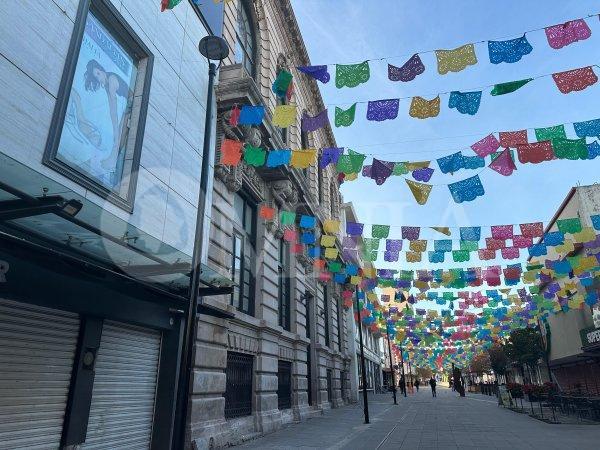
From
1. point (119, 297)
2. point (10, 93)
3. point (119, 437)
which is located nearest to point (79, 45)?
point (10, 93)

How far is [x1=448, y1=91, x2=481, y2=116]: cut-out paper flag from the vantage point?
9007 millimetres

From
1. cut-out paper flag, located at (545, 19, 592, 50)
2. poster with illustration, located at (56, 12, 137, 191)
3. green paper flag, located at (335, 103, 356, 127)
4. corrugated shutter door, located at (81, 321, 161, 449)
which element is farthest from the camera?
green paper flag, located at (335, 103, 356, 127)

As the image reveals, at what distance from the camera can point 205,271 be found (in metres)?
8.11

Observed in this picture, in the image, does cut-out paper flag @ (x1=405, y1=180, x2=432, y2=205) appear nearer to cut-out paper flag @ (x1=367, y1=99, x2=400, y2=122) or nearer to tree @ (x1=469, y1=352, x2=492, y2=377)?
cut-out paper flag @ (x1=367, y1=99, x2=400, y2=122)

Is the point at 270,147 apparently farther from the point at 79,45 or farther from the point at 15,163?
the point at 15,163

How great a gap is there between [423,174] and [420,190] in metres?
0.44

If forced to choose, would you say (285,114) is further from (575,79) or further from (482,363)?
(482,363)

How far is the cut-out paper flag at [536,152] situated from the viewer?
9.98m

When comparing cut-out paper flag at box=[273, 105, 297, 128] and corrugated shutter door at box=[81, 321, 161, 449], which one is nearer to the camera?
corrugated shutter door at box=[81, 321, 161, 449]

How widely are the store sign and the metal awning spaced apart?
2571 centimetres

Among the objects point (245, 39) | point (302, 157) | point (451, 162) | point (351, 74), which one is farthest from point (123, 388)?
point (245, 39)

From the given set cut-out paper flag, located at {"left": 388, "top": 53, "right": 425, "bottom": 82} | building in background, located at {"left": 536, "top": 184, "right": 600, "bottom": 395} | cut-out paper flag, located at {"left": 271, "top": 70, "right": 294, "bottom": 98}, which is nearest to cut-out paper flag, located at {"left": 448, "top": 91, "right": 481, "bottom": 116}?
cut-out paper flag, located at {"left": 388, "top": 53, "right": 425, "bottom": 82}

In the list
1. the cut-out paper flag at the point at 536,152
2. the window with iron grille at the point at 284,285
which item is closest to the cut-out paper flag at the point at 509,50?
the cut-out paper flag at the point at 536,152

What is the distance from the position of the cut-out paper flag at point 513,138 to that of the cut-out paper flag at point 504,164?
0.21 meters
